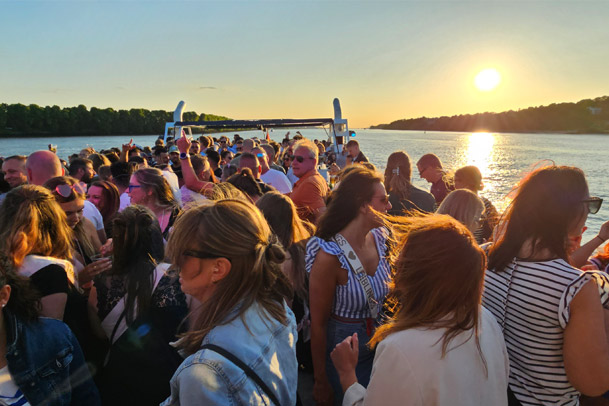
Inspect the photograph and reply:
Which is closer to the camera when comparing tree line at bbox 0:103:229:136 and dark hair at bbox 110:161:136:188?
dark hair at bbox 110:161:136:188

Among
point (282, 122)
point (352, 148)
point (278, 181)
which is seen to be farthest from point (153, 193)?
point (282, 122)

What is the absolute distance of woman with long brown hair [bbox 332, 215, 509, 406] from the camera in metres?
1.25

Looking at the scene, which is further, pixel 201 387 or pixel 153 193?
pixel 153 193

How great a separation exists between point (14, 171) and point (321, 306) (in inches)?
190

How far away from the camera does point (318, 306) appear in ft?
7.73

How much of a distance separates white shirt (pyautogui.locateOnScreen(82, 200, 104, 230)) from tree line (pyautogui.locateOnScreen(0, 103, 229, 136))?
78153 millimetres

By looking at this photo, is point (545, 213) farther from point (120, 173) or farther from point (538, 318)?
point (120, 173)

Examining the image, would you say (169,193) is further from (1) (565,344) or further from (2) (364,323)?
(1) (565,344)

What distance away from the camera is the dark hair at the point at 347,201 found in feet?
8.27

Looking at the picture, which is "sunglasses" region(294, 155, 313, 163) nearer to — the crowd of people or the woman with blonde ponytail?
the crowd of people

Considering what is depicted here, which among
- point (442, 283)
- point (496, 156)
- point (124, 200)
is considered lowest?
point (496, 156)

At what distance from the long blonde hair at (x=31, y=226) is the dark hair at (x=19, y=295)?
470 mm

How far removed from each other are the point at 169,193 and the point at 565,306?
126 inches

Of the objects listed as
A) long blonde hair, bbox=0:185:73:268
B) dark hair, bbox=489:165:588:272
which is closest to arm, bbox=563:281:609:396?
dark hair, bbox=489:165:588:272
